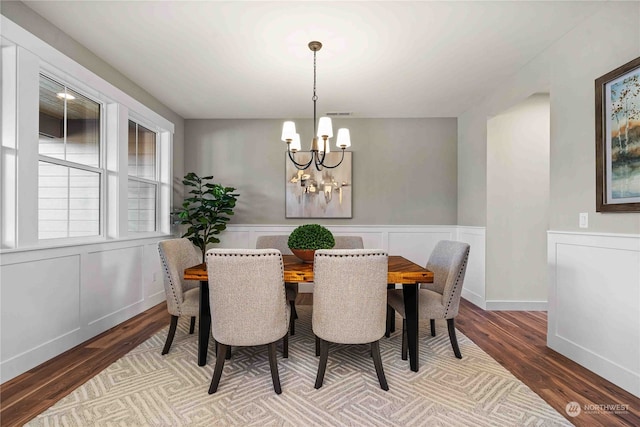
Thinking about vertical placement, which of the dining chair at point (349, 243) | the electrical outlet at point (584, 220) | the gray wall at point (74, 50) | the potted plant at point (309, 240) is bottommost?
the dining chair at point (349, 243)

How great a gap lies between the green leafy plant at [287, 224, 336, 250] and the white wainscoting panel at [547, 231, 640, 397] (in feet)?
6.02

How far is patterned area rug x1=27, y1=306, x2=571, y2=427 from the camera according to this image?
5.63 feet

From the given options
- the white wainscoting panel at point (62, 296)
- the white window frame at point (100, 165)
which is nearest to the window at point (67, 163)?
the white window frame at point (100, 165)

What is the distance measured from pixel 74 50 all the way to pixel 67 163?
94cm

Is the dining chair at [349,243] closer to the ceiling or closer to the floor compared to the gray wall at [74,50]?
closer to the floor

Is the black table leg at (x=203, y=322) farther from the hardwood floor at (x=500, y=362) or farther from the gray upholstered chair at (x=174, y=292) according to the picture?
the hardwood floor at (x=500, y=362)

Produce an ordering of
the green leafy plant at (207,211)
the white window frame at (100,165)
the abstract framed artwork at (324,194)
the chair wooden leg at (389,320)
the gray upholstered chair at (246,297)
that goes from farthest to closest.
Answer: the abstract framed artwork at (324,194)
the green leafy plant at (207,211)
the chair wooden leg at (389,320)
the white window frame at (100,165)
the gray upholstered chair at (246,297)

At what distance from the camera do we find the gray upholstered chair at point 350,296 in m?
1.86

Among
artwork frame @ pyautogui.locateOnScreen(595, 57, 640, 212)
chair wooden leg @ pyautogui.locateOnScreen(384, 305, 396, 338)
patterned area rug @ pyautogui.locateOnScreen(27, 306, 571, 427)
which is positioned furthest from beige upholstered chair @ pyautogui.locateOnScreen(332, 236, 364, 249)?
artwork frame @ pyautogui.locateOnScreen(595, 57, 640, 212)

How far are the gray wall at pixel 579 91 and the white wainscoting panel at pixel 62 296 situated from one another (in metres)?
3.96

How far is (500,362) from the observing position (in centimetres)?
239

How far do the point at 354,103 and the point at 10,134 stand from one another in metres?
3.28

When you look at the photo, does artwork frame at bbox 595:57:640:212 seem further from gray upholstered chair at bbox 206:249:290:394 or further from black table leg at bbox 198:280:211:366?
black table leg at bbox 198:280:211:366

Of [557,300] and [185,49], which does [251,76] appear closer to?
[185,49]
